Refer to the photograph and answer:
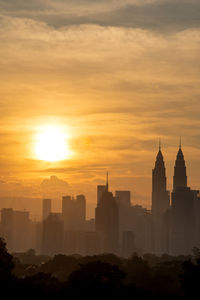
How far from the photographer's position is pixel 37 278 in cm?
14925

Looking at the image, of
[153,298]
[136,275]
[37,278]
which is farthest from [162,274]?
[153,298]

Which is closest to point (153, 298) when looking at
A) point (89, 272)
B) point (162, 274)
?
point (89, 272)

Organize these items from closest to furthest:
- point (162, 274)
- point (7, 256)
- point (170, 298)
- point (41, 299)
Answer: point (41, 299), point (170, 298), point (7, 256), point (162, 274)

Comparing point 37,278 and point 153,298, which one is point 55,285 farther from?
point 153,298

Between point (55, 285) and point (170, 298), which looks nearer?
point (170, 298)

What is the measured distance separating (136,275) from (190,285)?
57.3 metres

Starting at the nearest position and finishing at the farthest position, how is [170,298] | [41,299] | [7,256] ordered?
Answer: [41,299]
[170,298]
[7,256]

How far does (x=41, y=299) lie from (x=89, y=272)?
20.2 m

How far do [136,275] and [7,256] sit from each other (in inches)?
2038

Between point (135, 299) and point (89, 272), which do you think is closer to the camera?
point (135, 299)

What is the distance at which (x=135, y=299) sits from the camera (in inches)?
4788

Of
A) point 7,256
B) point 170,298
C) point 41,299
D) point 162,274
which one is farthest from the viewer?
point 162,274

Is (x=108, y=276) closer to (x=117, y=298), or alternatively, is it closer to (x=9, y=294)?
(x=117, y=298)

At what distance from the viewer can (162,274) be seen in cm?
18425
